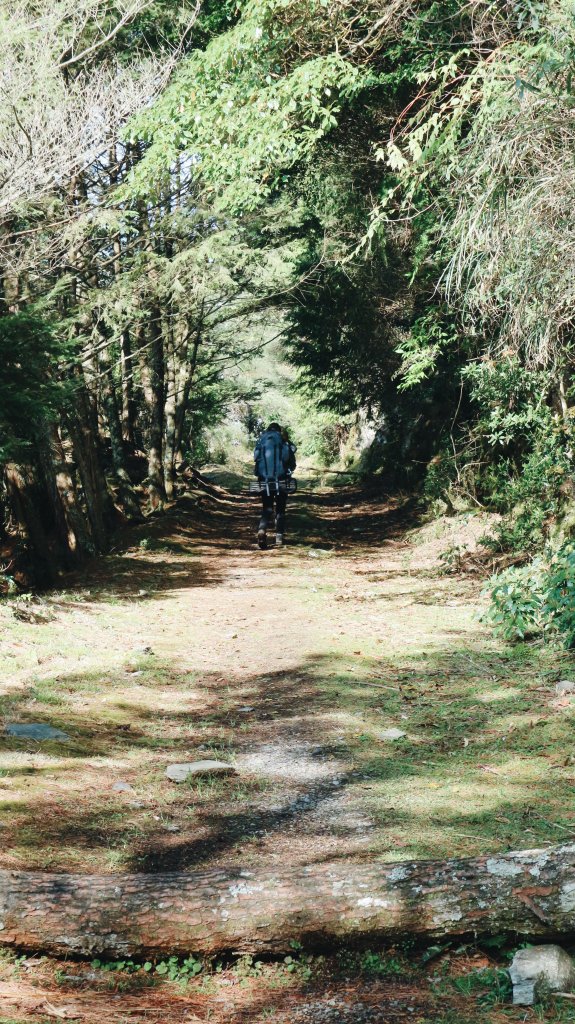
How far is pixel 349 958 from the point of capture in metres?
Result: 3.31

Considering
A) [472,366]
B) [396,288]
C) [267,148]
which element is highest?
[267,148]

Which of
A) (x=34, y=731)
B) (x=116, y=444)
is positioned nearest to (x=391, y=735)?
(x=34, y=731)

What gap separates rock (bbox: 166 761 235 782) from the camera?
18.0ft

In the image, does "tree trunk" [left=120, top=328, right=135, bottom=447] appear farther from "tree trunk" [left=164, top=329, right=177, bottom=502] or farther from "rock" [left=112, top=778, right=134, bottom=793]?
"rock" [left=112, top=778, right=134, bottom=793]

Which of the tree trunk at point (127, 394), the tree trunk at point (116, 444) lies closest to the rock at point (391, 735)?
the tree trunk at point (116, 444)

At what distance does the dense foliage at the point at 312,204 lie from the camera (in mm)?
8008

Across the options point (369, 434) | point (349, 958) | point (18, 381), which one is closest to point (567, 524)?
point (18, 381)

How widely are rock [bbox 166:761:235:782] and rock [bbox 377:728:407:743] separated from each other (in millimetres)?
1220

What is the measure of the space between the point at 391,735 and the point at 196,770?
5.13ft

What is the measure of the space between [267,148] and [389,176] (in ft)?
5.80

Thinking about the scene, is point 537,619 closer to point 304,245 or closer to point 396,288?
point 396,288

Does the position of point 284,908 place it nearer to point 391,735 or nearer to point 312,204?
point 391,735

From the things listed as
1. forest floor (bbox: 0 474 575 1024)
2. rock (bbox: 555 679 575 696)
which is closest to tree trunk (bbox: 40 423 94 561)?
forest floor (bbox: 0 474 575 1024)

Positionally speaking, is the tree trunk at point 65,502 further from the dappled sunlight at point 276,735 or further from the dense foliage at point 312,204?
the dappled sunlight at point 276,735
